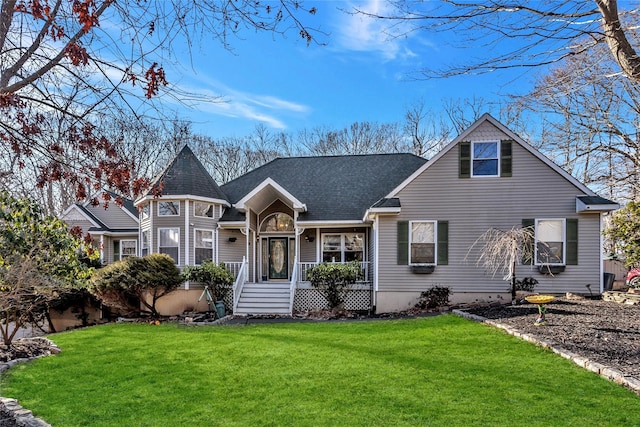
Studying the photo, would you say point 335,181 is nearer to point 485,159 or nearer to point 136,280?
point 485,159

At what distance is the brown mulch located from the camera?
21.0ft

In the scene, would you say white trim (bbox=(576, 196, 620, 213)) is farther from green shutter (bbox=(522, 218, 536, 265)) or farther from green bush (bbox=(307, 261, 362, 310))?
green bush (bbox=(307, 261, 362, 310))

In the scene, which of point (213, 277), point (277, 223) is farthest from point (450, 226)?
point (213, 277)

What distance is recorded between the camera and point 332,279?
14109 mm

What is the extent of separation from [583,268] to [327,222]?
28.0 feet

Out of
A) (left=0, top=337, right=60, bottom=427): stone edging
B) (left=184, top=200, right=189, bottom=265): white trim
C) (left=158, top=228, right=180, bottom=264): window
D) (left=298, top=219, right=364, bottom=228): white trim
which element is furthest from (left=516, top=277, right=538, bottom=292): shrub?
(left=0, top=337, right=60, bottom=427): stone edging

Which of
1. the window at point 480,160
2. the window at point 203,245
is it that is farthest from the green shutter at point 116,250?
the window at point 480,160

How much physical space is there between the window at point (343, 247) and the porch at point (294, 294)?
3.35ft

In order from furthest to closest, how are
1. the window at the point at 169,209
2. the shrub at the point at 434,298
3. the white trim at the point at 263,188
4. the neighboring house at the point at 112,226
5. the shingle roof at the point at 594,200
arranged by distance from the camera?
the neighboring house at the point at 112,226
the white trim at the point at 263,188
the window at the point at 169,209
the shrub at the point at 434,298
the shingle roof at the point at 594,200

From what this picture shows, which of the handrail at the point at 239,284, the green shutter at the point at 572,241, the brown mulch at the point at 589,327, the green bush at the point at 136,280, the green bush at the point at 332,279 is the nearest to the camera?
the brown mulch at the point at 589,327

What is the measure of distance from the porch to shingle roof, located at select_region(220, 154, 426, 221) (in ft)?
7.34

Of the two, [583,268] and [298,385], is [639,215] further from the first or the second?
[298,385]

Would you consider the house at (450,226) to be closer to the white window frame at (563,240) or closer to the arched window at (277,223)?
the white window frame at (563,240)

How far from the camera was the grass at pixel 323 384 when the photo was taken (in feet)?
15.1
